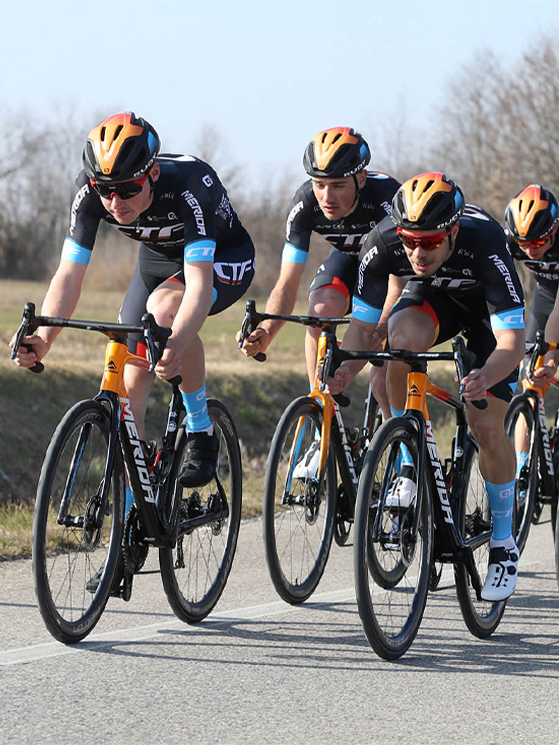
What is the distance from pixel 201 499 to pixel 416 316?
1.43 metres

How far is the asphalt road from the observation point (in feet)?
12.8

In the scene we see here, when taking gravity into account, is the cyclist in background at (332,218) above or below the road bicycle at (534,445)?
above

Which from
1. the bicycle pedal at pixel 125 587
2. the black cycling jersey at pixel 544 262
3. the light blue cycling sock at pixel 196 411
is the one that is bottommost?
the bicycle pedal at pixel 125 587

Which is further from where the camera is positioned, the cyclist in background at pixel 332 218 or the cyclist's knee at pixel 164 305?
the cyclist in background at pixel 332 218

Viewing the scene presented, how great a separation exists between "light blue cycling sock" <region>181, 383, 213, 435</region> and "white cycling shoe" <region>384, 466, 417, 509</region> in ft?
3.43

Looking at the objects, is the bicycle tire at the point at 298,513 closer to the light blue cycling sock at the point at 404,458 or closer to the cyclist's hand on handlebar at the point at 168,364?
the light blue cycling sock at the point at 404,458

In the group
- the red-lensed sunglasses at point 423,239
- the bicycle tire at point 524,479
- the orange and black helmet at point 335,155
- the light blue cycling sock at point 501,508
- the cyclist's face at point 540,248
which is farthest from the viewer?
the cyclist's face at point 540,248

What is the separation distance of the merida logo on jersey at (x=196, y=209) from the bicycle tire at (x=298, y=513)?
1.08 m

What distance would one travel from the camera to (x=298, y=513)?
232 inches

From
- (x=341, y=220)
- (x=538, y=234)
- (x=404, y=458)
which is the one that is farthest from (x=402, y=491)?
(x=538, y=234)

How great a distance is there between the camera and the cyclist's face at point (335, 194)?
6562 millimetres

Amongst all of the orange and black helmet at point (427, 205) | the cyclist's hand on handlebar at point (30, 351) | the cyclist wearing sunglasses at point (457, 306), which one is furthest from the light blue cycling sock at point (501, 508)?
the cyclist's hand on handlebar at point (30, 351)

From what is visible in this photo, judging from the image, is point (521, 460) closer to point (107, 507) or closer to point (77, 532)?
point (107, 507)

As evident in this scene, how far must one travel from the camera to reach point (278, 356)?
23344mm
